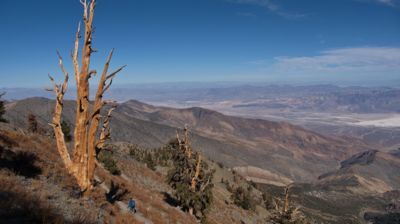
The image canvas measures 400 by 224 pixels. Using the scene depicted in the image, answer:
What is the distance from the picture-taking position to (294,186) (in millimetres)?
125625

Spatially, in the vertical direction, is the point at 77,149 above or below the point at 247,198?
above

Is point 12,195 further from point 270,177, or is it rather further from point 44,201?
point 270,177

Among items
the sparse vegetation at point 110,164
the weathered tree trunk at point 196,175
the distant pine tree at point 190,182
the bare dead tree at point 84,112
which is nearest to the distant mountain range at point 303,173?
the sparse vegetation at point 110,164

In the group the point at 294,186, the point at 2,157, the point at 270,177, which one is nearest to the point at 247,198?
the point at 2,157

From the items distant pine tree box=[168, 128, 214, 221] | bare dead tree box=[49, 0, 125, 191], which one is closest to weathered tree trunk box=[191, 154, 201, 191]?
distant pine tree box=[168, 128, 214, 221]

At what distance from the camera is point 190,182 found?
3033 cm

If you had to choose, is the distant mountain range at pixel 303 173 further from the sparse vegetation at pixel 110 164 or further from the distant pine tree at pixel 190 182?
the distant pine tree at pixel 190 182

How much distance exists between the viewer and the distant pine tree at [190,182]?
29.5m

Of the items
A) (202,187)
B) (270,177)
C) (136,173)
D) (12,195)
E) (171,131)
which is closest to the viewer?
(12,195)

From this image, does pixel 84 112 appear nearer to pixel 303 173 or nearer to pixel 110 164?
pixel 110 164

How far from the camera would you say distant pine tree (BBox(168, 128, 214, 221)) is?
29.5m

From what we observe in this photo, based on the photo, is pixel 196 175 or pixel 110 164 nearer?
pixel 196 175

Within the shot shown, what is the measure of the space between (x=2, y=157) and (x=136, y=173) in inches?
992

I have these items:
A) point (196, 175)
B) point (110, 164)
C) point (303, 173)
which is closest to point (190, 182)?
point (196, 175)
